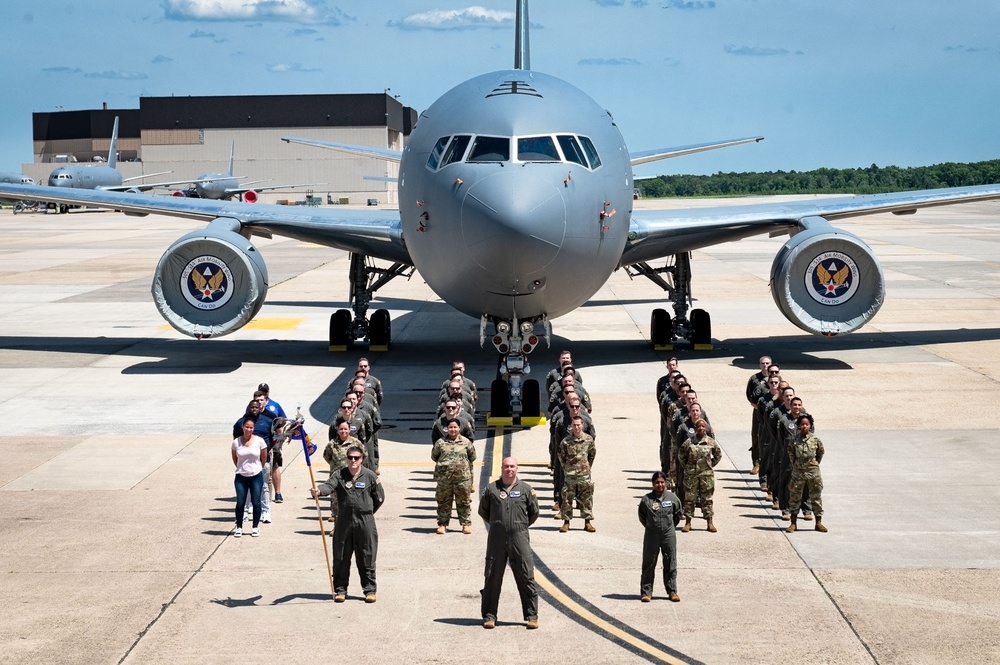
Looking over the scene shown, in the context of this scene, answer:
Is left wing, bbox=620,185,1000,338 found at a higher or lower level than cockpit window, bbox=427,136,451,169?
lower

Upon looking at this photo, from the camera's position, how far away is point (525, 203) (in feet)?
48.4

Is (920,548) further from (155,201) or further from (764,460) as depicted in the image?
(155,201)

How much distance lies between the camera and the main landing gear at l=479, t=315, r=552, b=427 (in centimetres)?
1652

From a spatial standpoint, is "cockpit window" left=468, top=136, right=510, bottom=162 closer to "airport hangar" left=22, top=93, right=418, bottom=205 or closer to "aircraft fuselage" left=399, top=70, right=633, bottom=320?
"aircraft fuselage" left=399, top=70, right=633, bottom=320

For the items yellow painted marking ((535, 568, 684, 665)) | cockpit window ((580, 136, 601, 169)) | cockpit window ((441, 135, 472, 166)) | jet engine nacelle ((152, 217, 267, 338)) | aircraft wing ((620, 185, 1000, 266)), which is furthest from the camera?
jet engine nacelle ((152, 217, 267, 338))

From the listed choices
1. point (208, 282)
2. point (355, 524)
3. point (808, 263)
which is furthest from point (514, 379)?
point (208, 282)

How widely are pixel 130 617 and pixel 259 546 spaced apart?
2.04m

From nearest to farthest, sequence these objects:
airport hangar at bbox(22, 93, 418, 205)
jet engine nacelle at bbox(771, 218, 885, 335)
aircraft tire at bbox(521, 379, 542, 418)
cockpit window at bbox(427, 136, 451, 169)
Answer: cockpit window at bbox(427, 136, 451, 169)
aircraft tire at bbox(521, 379, 542, 418)
jet engine nacelle at bbox(771, 218, 885, 335)
airport hangar at bbox(22, 93, 418, 205)

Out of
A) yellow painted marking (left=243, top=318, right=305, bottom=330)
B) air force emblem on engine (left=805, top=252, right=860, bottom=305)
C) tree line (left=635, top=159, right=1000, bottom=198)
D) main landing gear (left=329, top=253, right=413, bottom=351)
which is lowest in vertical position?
yellow painted marking (left=243, top=318, right=305, bottom=330)

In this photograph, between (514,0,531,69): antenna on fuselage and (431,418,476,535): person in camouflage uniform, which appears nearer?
(431,418,476,535): person in camouflage uniform

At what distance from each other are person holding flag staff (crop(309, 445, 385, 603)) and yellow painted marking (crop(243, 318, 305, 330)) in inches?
680

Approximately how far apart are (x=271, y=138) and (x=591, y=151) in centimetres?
11836

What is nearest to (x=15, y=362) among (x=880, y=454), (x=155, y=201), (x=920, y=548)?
(x=155, y=201)

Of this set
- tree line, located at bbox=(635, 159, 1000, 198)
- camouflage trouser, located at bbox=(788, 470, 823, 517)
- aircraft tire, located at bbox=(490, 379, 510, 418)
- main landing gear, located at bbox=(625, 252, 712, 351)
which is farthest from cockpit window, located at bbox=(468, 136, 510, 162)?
tree line, located at bbox=(635, 159, 1000, 198)
